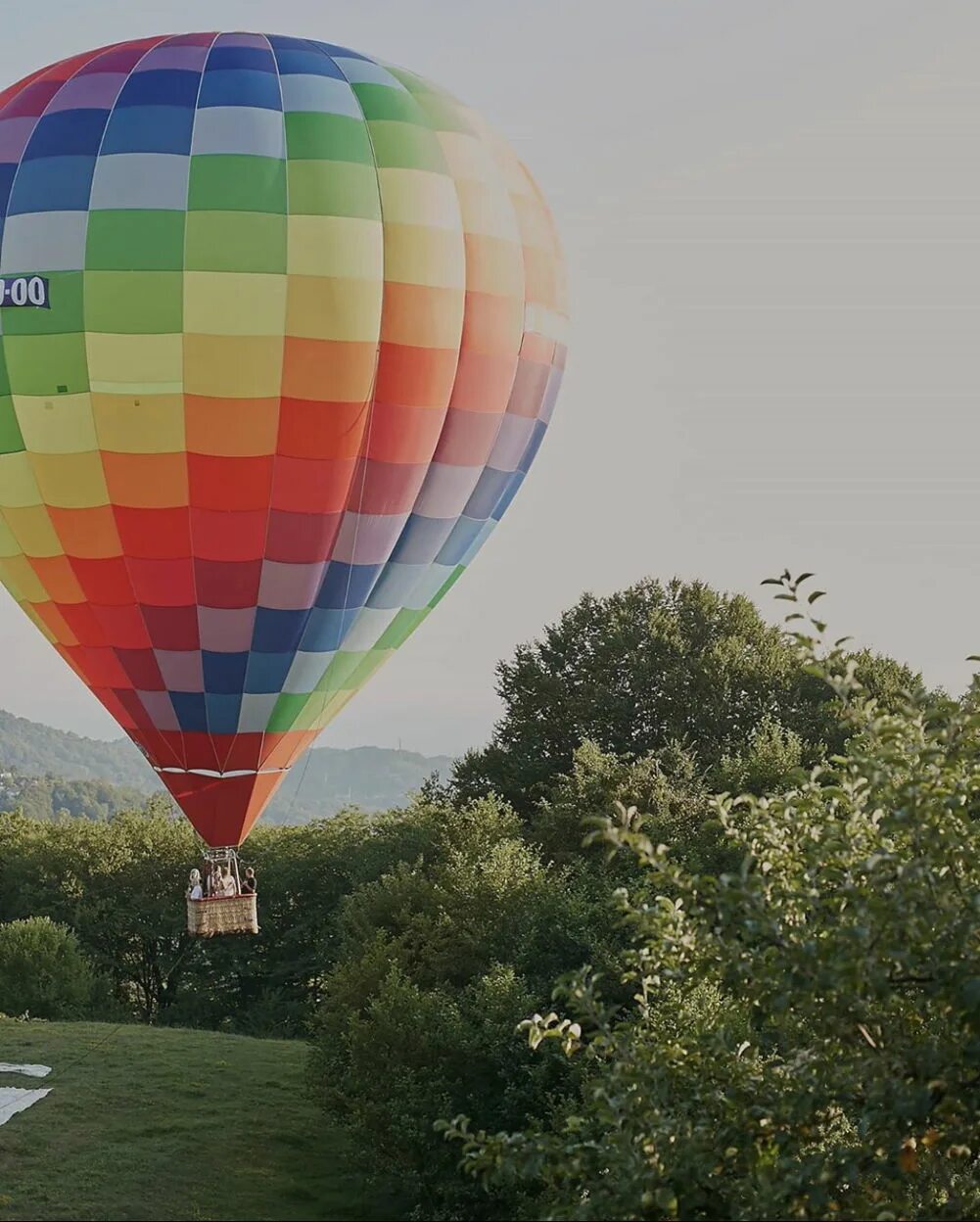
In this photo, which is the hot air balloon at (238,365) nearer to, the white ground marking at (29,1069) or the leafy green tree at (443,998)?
the leafy green tree at (443,998)

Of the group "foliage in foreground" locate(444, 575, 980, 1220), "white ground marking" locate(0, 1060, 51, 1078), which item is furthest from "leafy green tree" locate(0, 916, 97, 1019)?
"foliage in foreground" locate(444, 575, 980, 1220)

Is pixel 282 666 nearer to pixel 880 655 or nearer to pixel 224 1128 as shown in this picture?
pixel 224 1128

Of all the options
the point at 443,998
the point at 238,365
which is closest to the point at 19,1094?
the point at 443,998

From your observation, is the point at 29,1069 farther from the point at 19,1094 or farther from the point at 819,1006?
the point at 819,1006

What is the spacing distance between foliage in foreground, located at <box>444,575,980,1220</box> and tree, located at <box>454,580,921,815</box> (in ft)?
86.5

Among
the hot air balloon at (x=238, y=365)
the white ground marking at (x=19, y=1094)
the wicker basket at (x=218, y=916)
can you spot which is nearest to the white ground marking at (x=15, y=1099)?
the white ground marking at (x=19, y=1094)

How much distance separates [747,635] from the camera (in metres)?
40.3

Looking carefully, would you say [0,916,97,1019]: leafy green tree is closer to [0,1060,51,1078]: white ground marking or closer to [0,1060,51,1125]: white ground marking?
[0,1060,51,1078]: white ground marking

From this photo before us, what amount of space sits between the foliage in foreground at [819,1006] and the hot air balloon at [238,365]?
416 inches

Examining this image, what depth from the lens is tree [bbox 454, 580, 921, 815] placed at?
38.7 meters

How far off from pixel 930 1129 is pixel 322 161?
14401 mm

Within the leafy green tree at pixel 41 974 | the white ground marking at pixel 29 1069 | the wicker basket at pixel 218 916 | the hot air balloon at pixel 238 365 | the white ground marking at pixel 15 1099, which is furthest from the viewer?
the leafy green tree at pixel 41 974

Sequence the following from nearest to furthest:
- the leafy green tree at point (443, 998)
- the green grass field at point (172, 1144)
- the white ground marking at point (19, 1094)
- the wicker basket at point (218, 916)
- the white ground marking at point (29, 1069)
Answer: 1. the wicker basket at point (218, 916)
2. the leafy green tree at point (443, 998)
3. the green grass field at point (172, 1144)
4. the white ground marking at point (19, 1094)
5. the white ground marking at point (29, 1069)

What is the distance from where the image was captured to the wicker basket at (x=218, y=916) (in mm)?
20969
